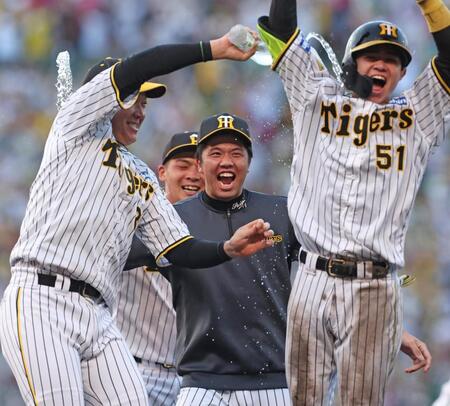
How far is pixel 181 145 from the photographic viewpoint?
6312 mm

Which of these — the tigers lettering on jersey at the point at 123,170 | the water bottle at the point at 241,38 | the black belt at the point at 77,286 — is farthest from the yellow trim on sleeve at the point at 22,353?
the water bottle at the point at 241,38

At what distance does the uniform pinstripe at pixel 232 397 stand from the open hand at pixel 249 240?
0.78m

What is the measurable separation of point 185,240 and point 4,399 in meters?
5.34

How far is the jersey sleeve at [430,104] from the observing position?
→ 4480 mm

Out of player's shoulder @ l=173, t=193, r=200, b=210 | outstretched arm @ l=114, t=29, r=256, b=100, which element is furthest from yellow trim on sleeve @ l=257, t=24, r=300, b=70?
player's shoulder @ l=173, t=193, r=200, b=210

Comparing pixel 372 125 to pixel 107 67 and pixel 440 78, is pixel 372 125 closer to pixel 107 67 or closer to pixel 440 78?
pixel 440 78

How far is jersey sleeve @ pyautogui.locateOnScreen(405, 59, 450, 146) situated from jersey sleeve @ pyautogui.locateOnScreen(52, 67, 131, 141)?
1162mm

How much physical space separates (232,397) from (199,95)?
6.22 m

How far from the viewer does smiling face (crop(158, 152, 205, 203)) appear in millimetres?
6312

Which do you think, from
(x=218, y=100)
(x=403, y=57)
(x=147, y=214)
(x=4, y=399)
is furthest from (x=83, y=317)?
(x=218, y=100)

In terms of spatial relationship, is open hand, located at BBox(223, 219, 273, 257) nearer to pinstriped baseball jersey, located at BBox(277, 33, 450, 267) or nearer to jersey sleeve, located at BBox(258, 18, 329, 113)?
pinstriped baseball jersey, located at BBox(277, 33, 450, 267)

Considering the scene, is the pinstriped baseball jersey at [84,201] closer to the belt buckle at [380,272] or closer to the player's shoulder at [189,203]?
the player's shoulder at [189,203]

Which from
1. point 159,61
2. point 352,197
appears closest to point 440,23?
point 352,197

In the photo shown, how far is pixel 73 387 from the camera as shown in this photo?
4.27m
